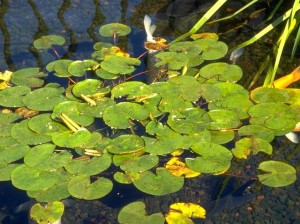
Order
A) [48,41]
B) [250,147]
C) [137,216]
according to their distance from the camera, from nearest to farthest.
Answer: [137,216]
[250,147]
[48,41]

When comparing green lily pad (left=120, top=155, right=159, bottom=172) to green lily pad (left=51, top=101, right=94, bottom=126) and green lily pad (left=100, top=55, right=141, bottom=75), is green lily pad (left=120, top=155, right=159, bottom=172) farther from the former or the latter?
green lily pad (left=100, top=55, right=141, bottom=75)

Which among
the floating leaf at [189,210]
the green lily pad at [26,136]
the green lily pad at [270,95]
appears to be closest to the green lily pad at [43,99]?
the green lily pad at [26,136]

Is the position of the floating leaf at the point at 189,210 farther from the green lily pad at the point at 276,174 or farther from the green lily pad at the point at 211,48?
the green lily pad at the point at 211,48

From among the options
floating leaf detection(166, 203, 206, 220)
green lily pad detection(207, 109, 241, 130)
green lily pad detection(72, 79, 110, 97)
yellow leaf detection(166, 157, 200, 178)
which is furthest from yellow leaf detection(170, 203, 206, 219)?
green lily pad detection(72, 79, 110, 97)

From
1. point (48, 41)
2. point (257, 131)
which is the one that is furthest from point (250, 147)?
point (48, 41)

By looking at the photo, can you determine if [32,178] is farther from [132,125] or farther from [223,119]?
[223,119]
